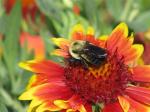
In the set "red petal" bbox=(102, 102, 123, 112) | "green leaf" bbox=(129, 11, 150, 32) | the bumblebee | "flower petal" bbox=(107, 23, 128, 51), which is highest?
"green leaf" bbox=(129, 11, 150, 32)

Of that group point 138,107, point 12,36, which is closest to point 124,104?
point 138,107

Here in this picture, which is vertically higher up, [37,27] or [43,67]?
[37,27]

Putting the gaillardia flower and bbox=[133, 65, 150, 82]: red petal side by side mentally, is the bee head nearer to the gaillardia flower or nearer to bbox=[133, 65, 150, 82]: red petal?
the gaillardia flower

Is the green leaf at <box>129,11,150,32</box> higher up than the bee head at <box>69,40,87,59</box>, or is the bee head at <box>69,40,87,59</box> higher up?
the green leaf at <box>129,11,150,32</box>

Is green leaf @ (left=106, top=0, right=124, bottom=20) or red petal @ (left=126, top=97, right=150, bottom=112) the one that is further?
green leaf @ (left=106, top=0, right=124, bottom=20)

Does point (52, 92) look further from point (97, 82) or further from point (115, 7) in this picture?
point (115, 7)

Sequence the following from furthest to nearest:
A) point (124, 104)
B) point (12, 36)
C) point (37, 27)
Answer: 1. point (37, 27)
2. point (12, 36)
3. point (124, 104)

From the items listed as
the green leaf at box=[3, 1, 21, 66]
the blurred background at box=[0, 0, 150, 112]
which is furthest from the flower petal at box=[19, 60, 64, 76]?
the green leaf at box=[3, 1, 21, 66]
